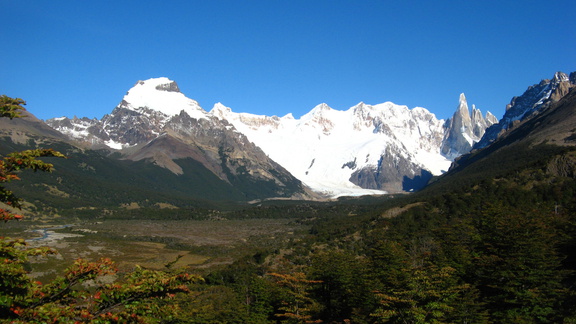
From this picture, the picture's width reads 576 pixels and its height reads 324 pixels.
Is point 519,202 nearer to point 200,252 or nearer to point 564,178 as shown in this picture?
A: point 564,178

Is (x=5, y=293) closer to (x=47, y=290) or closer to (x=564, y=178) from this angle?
(x=47, y=290)

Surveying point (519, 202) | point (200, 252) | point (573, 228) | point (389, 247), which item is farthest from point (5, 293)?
point (200, 252)

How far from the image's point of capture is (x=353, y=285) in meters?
48.8

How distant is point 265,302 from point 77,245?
122 meters

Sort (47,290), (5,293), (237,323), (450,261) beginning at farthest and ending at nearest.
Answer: (450,261)
(237,323)
(47,290)
(5,293)

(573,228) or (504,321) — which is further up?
(573,228)

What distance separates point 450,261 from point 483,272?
3.75 m

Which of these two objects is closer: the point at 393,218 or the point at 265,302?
the point at 265,302

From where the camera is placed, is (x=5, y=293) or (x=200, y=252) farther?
(x=200, y=252)

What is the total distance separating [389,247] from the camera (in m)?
54.3

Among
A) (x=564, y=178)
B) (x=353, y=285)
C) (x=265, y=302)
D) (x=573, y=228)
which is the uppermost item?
(x=564, y=178)

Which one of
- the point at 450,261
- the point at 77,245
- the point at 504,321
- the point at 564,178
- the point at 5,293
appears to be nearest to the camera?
the point at 5,293

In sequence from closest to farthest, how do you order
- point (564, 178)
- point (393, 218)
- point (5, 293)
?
point (5, 293)
point (564, 178)
point (393, 218)

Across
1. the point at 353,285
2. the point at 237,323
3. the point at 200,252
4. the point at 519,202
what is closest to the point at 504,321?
the point at 353,285
